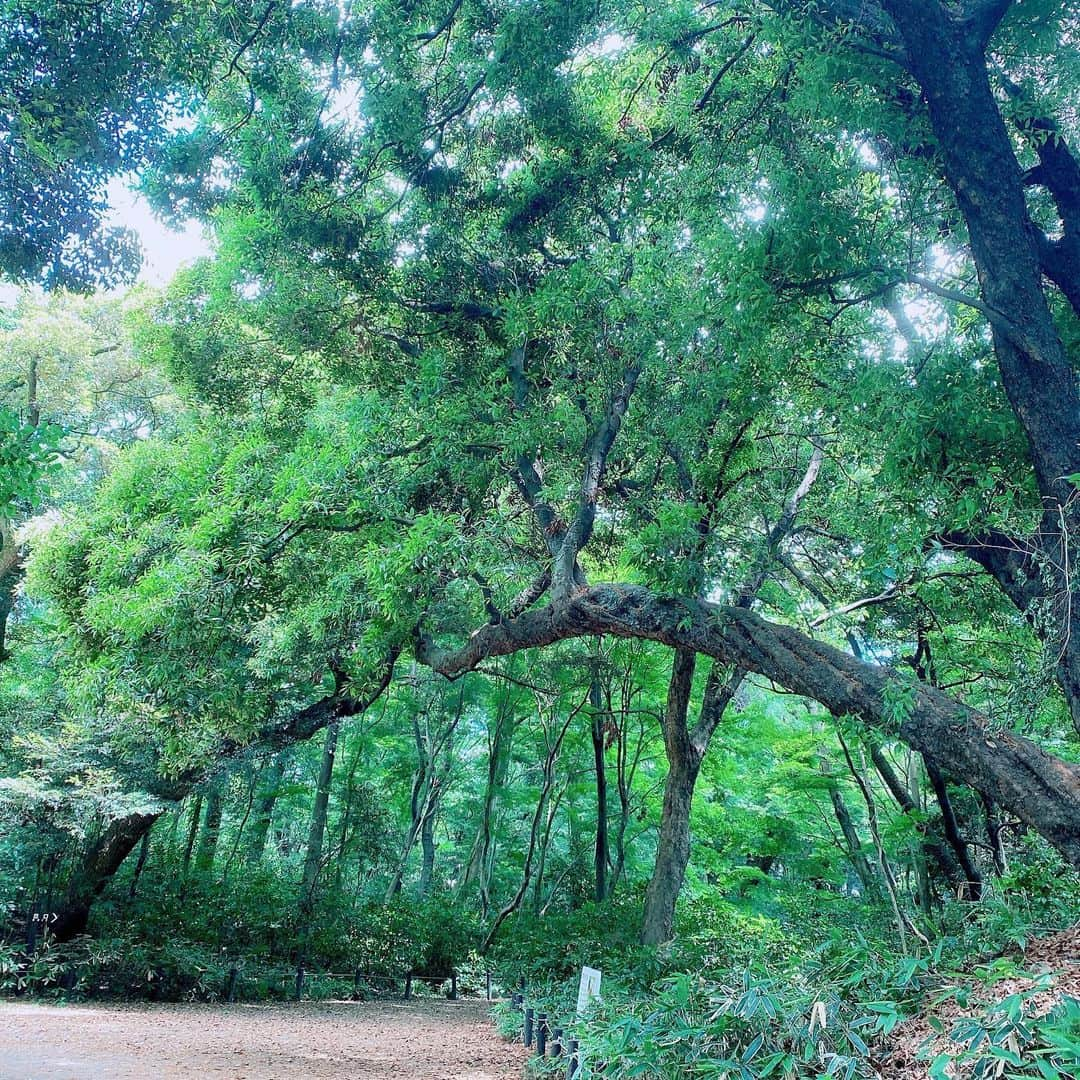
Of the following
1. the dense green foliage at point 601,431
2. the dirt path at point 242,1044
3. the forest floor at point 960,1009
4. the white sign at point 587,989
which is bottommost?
the dirt path at point 242,1044

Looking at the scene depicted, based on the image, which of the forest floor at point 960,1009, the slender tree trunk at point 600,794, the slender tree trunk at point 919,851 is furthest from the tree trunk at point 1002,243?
the slender tree trunk at point 600,794

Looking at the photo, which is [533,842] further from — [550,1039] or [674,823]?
[550,1039]

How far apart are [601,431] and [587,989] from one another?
4104 mm

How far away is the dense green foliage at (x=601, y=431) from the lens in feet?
13.6

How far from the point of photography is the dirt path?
5.95 m

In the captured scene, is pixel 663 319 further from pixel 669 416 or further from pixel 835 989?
pixel 835 989

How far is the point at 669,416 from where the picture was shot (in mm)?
6379

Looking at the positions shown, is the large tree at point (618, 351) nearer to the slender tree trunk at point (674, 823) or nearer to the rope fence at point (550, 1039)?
the slender tree trunk at point (674, 823)

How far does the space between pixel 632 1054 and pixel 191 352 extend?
7.13 m

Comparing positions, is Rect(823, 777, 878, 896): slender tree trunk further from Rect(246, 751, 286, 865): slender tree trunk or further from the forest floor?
Rect(246, 751, 286, 865): slender tree trunk

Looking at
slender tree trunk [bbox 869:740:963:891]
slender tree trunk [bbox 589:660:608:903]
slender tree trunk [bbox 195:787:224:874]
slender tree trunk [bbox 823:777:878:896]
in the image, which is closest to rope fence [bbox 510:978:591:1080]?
slender tree trunk [bbox 869:740:963:891]

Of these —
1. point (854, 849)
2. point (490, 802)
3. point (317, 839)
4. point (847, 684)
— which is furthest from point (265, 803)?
point (847, 684)

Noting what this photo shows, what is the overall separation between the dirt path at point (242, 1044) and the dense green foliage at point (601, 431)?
108 cm

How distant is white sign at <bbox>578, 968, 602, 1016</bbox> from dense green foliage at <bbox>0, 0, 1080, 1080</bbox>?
87 cm
